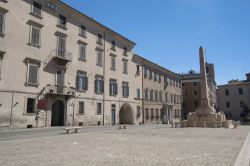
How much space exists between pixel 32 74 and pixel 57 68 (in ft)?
11.5

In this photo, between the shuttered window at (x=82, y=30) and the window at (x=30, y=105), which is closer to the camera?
the window at (x=30, y=105)

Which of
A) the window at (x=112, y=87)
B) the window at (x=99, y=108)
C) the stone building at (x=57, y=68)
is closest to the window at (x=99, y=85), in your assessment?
the stone building at (x=57, y=68)

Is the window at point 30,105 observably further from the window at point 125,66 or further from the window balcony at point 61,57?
the window at point 125,66

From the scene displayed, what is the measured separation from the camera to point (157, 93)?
4969cm

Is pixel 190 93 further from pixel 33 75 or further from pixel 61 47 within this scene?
pixel 33 75

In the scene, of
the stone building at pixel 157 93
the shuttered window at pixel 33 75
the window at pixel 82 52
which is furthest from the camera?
the stone building at pixel 157 93

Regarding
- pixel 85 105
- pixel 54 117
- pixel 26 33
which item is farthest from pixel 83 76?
pixel 26 33

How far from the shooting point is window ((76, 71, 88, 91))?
3044 centimetres

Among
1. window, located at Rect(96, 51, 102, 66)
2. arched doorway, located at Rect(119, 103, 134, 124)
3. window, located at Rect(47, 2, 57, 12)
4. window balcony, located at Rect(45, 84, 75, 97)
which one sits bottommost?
arched doorway, located at Rect(119, 103, 134, 124)

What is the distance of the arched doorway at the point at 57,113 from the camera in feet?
94.5

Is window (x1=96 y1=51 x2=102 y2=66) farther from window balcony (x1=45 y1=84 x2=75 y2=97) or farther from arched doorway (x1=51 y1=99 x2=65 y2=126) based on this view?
arched doorway (x1=51 y1=99 x2=65 y2=126)

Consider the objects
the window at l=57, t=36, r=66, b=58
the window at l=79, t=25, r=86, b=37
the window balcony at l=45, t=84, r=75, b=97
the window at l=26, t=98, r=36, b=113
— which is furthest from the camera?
the window at l=79, t=25, r=86, b=37

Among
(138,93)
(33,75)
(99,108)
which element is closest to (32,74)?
(33,75)

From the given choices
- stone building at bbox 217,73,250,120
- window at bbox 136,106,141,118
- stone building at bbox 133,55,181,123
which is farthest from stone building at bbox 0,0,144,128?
stone building at bbox 217,73,250,120
